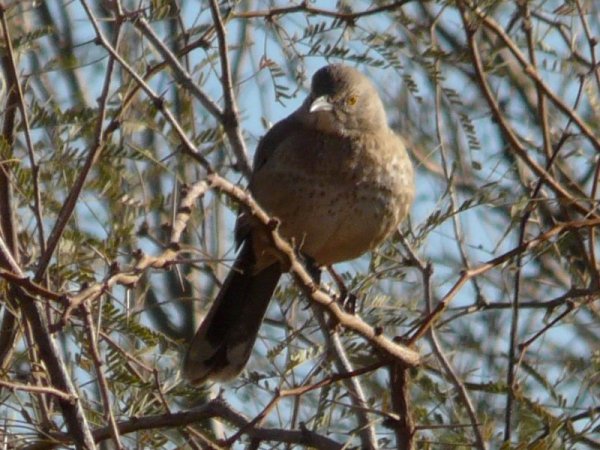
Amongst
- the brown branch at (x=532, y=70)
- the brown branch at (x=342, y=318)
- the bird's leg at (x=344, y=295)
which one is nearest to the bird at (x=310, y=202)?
the bird's leg at (x=344, y=295)

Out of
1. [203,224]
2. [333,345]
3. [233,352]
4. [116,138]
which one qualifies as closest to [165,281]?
[203,224]

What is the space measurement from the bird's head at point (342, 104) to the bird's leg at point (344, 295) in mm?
693

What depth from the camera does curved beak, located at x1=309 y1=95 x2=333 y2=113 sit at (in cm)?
596

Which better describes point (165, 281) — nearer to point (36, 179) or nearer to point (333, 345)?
point (333, 345)

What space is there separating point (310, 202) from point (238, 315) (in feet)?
2.40

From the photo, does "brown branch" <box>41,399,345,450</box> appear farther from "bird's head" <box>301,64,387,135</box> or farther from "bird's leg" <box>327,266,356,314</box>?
"bird's head" <box>301,64,387,135</box>

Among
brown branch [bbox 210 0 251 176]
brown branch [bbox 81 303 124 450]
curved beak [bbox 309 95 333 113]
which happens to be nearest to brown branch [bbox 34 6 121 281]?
brown branch [bbox 81 303 124 450]

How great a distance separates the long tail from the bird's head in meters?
0.69

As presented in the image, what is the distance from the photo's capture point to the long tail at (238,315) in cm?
565

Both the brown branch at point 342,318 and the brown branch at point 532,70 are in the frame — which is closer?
the brown branch at point 342,318

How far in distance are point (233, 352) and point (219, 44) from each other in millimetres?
1585

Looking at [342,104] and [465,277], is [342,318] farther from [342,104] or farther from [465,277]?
[342,104]

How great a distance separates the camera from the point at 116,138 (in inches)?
207

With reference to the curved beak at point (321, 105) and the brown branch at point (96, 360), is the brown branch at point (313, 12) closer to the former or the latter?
the curved beak at point (321, 105)
